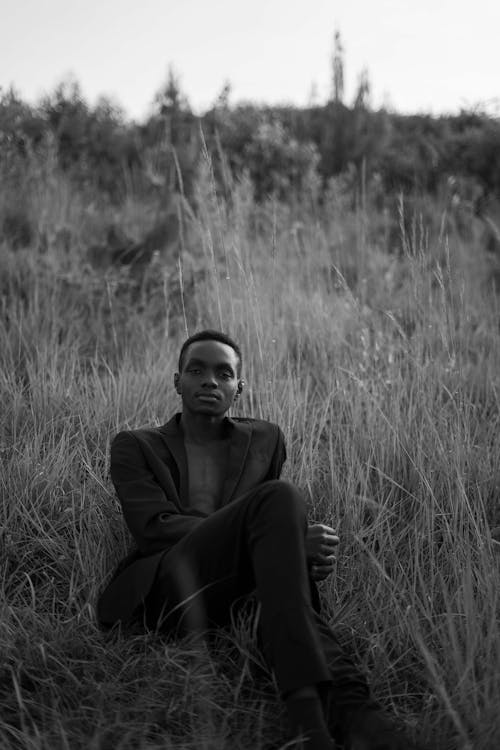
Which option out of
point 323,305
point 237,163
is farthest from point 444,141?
point 323,305

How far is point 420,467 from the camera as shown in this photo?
9.50 feet

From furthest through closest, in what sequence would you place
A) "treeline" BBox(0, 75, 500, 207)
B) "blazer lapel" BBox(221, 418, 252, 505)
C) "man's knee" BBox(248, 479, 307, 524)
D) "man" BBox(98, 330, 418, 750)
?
"treeline" BBox(0, 75, 500, 207) < "blazer lapel" BBox(221, 418, 252, 505) < "man's knee" BBox(248, 479, 307, 524) < "man" BBox(98, 330, 418, 750)

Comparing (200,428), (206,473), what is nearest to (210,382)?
(200,428)

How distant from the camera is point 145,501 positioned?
7.97 feet

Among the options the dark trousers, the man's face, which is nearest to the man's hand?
the dark trousers

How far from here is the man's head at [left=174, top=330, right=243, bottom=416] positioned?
→ 2623 millimetres

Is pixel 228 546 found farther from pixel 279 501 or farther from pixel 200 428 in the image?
pixel 200 428

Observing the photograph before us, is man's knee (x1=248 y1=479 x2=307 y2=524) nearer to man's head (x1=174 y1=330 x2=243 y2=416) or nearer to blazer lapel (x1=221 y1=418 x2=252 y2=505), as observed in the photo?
blazer lapel (x1=221 y1=418 x2=252 y2=505)

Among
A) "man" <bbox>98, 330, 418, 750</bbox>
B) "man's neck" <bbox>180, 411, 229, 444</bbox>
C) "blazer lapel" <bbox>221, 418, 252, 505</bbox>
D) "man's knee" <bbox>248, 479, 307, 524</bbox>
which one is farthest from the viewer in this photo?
"man's neck" <bbox>180, 411, 229, 444</bbox>

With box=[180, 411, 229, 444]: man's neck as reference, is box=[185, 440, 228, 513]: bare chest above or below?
below

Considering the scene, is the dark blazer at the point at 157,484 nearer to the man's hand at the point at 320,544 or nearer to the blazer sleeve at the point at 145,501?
the blazer sleeve at the point at 145,501

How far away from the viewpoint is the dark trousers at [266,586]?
73.4 inches

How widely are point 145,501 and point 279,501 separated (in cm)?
53

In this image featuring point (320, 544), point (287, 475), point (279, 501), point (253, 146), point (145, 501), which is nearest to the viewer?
point (279, 501)
